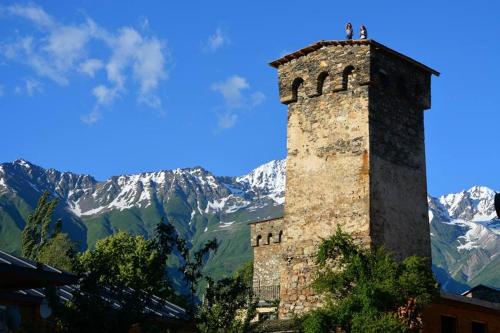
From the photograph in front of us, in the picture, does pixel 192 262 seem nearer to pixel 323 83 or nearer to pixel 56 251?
pixel 323 83

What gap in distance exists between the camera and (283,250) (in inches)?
1268

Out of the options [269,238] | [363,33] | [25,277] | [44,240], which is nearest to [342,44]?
[363,33]

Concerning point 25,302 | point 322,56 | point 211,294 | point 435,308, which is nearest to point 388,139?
point 322,56

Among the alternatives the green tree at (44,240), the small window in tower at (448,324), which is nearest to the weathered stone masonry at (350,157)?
the small window in tower at (448,324)

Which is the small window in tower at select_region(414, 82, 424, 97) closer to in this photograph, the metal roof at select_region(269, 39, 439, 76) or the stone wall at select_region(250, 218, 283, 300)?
the metal roof at select_region(269, 39, 439, 76)

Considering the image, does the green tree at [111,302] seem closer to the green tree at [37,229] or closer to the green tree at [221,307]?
Result: the green tree at [221,307]

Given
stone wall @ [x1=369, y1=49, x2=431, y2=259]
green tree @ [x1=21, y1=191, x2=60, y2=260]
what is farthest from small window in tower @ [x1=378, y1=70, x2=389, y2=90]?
green tree @ [x1=21, y1=191, x2=60, y2=260]

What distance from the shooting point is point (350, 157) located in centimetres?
3094

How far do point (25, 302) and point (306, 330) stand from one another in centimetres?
997

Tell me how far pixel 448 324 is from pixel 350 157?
7.12 meters

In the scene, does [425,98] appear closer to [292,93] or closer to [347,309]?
[292,93]

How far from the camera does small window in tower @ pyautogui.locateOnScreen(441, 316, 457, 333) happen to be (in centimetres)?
3133

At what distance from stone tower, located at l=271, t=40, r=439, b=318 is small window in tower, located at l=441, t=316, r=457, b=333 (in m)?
2.57

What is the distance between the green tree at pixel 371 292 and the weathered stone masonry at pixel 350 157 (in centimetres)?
103
